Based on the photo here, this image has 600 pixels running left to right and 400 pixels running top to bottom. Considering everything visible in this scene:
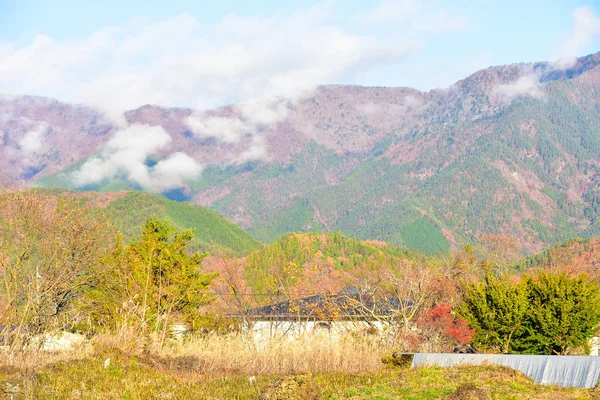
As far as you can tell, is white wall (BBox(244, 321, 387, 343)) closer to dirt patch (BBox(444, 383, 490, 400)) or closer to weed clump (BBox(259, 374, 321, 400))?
weed clump (BBox(259, 374, 321, 400))

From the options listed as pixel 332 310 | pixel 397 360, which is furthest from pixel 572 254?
pixel 397 360

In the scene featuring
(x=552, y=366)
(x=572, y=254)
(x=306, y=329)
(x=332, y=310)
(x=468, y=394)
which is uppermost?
(x=468, y=394)

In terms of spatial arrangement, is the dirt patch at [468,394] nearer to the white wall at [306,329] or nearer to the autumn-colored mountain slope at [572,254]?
the white wall at [306,329]

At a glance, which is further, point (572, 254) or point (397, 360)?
point (572, 254)

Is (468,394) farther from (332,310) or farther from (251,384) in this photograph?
(332,310)

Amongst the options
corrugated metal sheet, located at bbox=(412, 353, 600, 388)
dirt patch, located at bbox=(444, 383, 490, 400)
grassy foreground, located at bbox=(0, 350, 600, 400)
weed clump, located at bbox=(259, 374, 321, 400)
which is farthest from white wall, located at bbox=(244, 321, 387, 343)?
dirt patch, located at bbox=(444, 383, 490, 400)

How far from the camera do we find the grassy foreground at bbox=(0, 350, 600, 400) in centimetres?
977

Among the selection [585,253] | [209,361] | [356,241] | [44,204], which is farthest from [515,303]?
[356,241]

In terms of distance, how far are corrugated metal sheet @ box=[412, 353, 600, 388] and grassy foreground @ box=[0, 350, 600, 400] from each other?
496 mm

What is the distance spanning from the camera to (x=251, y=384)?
11.5 meters

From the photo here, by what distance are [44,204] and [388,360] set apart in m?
14.0

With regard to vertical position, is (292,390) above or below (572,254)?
above

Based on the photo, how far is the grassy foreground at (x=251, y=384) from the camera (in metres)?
9.77

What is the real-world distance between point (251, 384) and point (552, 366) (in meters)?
5.82
